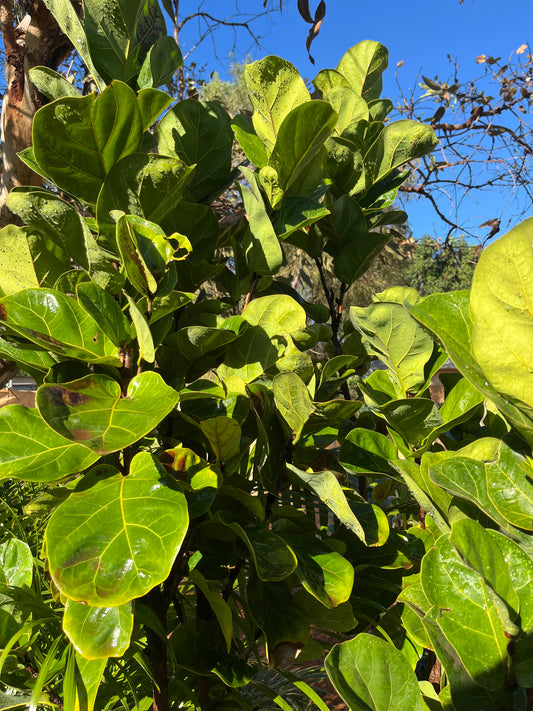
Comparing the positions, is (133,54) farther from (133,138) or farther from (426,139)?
(426,139)

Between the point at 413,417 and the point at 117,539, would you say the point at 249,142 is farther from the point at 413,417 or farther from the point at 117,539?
the point at 117,539

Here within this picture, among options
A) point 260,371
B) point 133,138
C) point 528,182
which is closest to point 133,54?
point 133,138

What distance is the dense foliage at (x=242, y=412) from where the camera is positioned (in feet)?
1.20

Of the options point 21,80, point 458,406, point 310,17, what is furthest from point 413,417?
point 21,80

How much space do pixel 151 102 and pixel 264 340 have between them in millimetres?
296

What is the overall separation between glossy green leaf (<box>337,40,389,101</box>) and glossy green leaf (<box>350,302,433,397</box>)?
55 centimetres

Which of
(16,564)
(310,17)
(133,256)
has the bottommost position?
(16,564)

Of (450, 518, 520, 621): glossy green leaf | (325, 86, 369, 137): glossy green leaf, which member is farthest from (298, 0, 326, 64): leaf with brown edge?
(450, 518, 520, 621): glossy green leaf

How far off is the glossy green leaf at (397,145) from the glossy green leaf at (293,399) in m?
0.45

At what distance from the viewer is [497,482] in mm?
385

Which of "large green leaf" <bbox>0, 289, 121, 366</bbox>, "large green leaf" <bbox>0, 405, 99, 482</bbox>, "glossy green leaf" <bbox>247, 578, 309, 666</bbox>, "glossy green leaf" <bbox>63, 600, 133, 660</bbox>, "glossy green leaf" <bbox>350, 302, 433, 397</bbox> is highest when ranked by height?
"glossy green leaf" <bbox>350, 302, 433, 397</bbox>

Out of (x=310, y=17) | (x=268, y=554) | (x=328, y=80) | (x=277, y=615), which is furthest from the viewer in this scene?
(x=310, y=17)

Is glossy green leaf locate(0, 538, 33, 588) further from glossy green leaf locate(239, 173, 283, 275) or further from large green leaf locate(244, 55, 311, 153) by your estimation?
large green leaf locate(244, 55, 311, 153)

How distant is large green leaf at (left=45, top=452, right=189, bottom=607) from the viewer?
0.40 m
